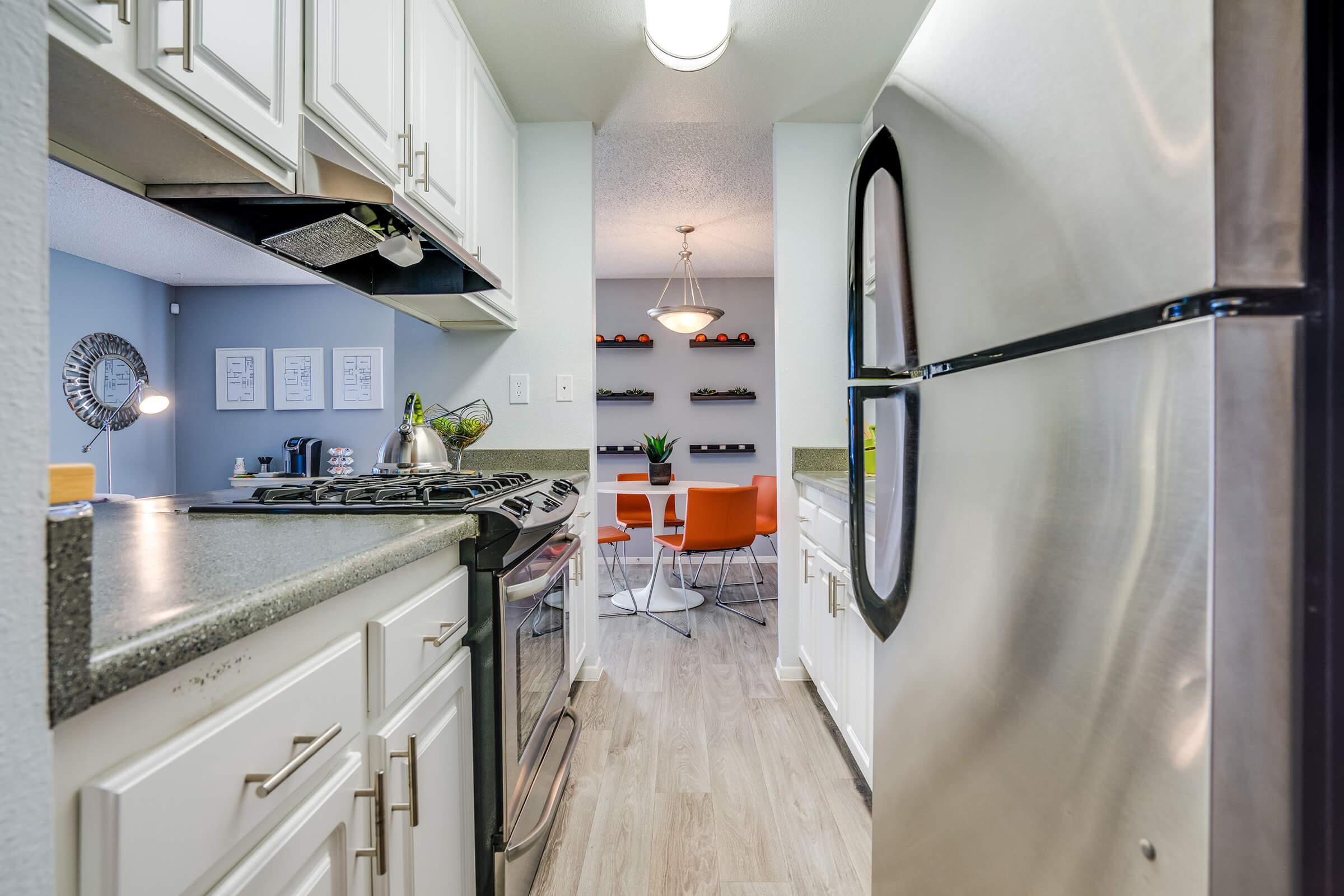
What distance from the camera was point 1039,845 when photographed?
58cm

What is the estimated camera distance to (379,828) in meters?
0.82

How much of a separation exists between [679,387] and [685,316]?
142cm

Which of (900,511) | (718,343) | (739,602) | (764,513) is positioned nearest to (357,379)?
(718,343)

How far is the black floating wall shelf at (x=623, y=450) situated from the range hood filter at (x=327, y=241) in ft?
12.6

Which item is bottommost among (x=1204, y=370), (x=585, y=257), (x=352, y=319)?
(x=1204, y=370)

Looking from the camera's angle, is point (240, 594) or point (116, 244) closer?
point (240, 594)

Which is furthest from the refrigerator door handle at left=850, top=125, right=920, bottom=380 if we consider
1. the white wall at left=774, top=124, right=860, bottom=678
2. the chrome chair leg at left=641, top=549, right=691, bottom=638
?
the chrome chair leg at left=641, top=549, right=691, bottom=638

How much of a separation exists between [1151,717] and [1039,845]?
0.71 ft

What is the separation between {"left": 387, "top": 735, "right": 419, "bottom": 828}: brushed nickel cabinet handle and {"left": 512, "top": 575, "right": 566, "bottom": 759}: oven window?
38cm

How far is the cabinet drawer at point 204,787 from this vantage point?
0.43 m

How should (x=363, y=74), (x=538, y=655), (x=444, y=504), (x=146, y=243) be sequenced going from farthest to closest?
(x=146, y=243), (x=538, y=655), (x=363, y=74), (x=444, y=504)

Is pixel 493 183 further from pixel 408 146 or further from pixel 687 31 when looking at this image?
pixel 687 31

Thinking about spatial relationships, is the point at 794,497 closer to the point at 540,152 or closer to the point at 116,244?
the point at 540,152

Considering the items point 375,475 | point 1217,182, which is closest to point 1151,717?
point 1217,182
